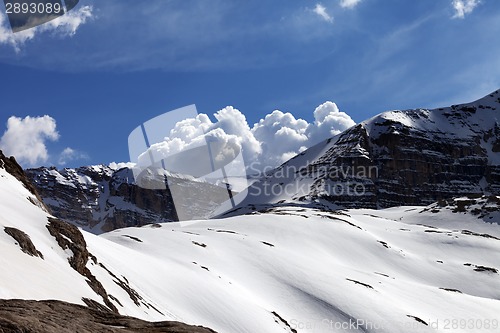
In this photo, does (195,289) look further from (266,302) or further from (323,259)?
(323,259)

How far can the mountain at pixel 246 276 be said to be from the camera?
61.3 feet

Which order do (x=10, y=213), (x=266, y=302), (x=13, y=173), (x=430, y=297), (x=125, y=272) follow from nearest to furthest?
1. (x=10, y=213)
2. (x=125, y=272)
3. (x=13, y=173)
4. (x=266, y=302)
5. (x=430, y=297)

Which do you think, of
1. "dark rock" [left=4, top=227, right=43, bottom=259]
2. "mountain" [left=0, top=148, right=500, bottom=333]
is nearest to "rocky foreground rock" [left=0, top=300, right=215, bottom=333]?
"mountain" [left=0, top=148, right=500, bottom=333]

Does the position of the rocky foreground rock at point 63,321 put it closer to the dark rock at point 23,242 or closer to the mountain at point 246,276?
the mountain at point 246,276

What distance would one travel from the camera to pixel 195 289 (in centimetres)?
3775

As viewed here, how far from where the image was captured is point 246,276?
51344mm

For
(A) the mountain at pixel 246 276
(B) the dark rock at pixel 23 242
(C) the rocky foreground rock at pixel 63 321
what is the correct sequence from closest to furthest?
(C) the rocky foreground rock at pixel 63 321
(A) the mountain at pixel 246 276
(B) the dark rock at pixel 23 242

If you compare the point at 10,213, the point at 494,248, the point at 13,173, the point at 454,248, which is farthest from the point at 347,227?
the point at 10,213

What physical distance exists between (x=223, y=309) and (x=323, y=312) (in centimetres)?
1353

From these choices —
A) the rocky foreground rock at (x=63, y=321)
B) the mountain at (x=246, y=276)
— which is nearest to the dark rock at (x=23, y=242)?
the mountain at (x=246, y=276)

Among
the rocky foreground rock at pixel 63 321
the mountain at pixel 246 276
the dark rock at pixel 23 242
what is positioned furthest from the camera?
the dark rock at pixel 23 242

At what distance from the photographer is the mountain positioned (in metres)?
18.7

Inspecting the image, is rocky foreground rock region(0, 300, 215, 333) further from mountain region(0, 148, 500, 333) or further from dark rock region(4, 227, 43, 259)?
dark rock region(4, 227, 43, 259)

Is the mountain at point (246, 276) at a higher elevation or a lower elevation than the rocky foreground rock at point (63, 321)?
lower
